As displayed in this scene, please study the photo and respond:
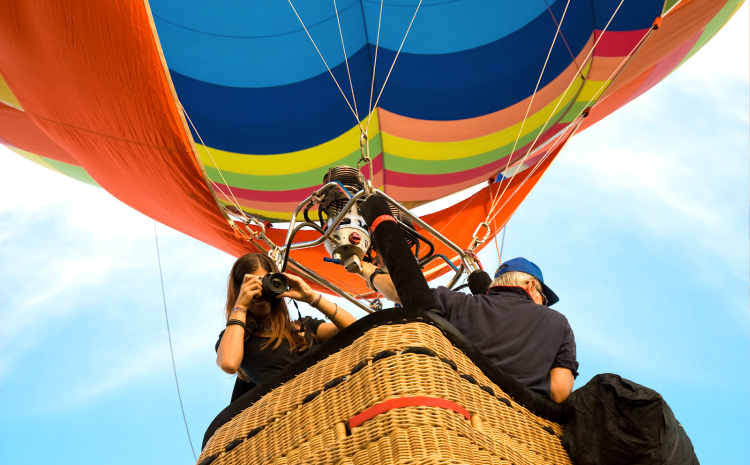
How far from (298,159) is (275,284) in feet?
10.3

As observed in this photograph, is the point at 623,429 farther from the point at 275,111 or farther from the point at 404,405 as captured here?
the point at 275,111

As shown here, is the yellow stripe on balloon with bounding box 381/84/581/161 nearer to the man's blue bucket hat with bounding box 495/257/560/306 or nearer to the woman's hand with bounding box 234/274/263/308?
the man's blue bucket hat with bounding box 495/257/560/306

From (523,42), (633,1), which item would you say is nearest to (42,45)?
(523,42)

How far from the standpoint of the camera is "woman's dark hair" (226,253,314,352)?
173cm

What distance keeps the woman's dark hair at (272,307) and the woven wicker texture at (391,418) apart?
31 cm

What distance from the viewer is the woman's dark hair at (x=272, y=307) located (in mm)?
1727

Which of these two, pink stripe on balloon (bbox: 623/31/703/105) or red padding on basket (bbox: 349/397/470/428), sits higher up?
pink stripe on balloon (bbox: 623/31/703/105)

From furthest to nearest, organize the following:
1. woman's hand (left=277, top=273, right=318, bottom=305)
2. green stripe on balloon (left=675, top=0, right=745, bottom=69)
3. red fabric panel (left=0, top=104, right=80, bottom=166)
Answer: red fabric panel (left=0, top=104, right=80, bottom=166) < green stripe on balloon (left=675, top=0, right=745, bottom=69) < woman's hand (left=277, top=273, right=318, bottom=305)

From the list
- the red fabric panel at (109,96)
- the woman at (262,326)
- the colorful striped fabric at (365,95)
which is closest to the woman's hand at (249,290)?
the woman at (262,326)

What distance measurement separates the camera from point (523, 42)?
14.4ft

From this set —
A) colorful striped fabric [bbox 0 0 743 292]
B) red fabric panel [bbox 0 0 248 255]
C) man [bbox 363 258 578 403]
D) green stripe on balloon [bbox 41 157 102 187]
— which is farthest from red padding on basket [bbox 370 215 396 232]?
green stripe on balloon [bbox 41 157 102 187]

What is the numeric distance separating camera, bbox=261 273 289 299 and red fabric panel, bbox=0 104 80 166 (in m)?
3.63

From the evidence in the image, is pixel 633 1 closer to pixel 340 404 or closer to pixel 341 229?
pixel 341 229

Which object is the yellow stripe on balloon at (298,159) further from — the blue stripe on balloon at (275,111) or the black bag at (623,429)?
the black bag at (623,429)
